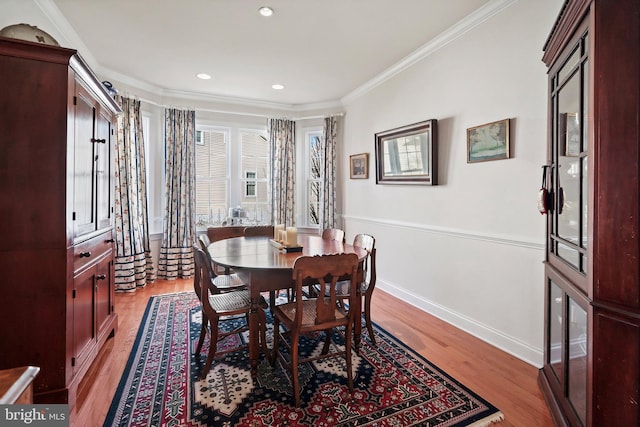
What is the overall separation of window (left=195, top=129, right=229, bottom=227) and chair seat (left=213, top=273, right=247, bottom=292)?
2399 millimetres

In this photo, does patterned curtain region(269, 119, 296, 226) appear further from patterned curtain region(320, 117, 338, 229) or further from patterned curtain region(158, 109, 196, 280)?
patterned curtain region(158, 109, 196, 280)

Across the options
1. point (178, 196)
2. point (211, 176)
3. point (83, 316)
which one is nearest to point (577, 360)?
point (83, 316)

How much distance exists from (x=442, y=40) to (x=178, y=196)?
399cm

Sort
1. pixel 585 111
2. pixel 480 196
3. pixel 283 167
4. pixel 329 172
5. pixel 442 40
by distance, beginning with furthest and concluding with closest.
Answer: pixel 283 167
pixel 329 172
pixel 442 40
pixel 480 196
pixel 585 111

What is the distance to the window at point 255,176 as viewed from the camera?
5516mm

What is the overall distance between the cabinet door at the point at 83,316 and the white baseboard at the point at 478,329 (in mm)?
3064

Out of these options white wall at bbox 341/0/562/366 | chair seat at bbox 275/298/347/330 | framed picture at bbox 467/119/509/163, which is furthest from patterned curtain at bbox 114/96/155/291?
framed picture at bbox 467/119/509/163

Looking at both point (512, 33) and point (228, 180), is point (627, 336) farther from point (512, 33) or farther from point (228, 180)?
point (228, 180)

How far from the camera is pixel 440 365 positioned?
2424 millimetres

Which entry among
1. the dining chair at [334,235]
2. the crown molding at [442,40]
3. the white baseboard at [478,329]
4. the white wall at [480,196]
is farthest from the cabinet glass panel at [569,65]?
the dining chair at [334,235]

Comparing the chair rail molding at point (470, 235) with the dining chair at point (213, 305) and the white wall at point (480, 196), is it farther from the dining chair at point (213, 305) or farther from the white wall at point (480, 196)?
the dining chair at point (213, 305)

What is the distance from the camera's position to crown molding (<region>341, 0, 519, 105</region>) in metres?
2.68

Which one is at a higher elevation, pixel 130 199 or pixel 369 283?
pixel 130 199

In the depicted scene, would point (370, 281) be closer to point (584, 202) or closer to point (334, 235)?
point (334, 235)
